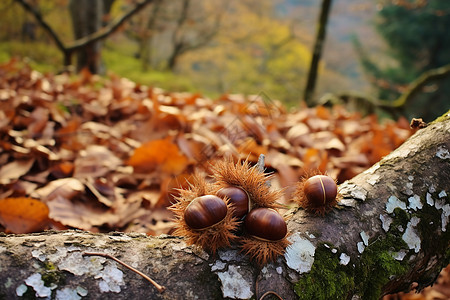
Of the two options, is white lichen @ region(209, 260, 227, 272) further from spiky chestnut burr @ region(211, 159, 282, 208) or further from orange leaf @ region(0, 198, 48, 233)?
orange leaf @ region(0, 198, 48, 233)

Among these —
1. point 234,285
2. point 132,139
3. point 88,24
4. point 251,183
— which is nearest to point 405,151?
point 251,183

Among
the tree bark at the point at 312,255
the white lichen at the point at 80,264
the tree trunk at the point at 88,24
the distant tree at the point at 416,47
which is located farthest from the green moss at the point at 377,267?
the distant tree at the point at 416,47

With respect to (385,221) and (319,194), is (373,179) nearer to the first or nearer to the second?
(385,221)

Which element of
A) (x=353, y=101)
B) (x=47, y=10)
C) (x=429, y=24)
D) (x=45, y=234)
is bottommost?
(x=429, y=24)

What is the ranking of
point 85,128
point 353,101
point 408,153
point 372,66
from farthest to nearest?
point 372,66 → point 353,101 → point 85,128 → point 408,153

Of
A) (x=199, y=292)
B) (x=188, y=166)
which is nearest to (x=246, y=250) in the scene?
(x=199, y=292)

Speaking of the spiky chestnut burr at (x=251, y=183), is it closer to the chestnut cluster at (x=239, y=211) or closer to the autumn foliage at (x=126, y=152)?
the chestnut cluster at (x=239, y=211)

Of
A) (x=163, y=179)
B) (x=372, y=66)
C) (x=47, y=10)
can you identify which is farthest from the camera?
(x=372, y=66)

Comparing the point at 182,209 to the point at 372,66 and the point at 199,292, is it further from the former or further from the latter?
the point at 372,66
